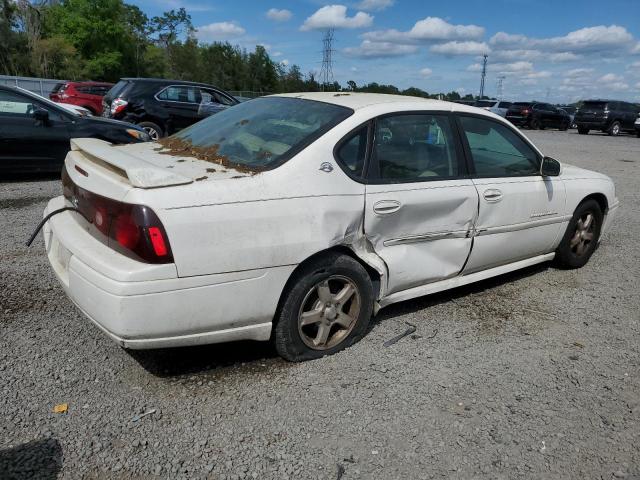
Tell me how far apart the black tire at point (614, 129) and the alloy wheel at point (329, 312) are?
3011 cm

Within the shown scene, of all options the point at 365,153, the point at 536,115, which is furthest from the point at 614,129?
the point at 365,153

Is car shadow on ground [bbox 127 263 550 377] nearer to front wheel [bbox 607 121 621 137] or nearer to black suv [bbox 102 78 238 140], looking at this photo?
black suv [bbox 102 78 238 140]

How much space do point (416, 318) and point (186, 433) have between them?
6.51 ft

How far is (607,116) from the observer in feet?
92.8

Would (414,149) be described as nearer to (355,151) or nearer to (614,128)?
(355,151)

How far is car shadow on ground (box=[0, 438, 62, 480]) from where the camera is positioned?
229cm

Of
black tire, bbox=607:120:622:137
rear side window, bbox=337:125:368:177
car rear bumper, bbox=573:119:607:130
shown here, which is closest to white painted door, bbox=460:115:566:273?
rear side window, bbox=337:125:368:177

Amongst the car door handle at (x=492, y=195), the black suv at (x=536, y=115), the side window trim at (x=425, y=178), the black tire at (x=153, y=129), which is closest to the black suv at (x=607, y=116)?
the black suv at (x=536, y=115)

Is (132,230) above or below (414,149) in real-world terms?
below

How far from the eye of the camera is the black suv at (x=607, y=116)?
2841 centimetres

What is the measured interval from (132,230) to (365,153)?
1521 millimetres

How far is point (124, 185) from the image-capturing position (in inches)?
106

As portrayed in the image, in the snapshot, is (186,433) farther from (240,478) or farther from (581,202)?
(581,202)

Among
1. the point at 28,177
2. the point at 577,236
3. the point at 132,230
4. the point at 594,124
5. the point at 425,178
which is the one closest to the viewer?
the point at 132,230
